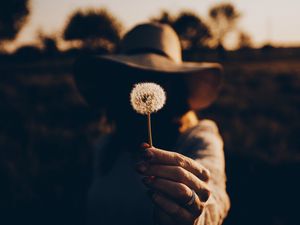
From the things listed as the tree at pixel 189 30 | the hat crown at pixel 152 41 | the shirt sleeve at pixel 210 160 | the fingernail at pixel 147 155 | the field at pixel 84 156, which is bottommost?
the field at pixel 84 156

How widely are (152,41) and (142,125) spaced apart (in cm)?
98

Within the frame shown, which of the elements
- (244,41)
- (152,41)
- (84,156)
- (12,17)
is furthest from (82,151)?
(244,41)

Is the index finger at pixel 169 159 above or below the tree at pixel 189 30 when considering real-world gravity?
below

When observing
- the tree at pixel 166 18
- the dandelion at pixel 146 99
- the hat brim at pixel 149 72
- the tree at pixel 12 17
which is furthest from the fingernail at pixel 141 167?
the tree at pixel 166 18

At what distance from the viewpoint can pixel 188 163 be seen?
138 cm

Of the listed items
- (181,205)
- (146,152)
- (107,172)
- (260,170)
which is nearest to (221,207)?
(181,205)

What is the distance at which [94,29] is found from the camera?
159 ft

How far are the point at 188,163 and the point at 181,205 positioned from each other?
20 cm

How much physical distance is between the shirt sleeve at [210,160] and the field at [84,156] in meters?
2.79

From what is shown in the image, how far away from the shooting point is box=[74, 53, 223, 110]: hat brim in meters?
2.51

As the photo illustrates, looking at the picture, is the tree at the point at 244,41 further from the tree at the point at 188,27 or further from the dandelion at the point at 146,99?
the dandelion at the point at 146,99

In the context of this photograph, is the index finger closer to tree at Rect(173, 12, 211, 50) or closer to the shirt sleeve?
the shirt sleeve

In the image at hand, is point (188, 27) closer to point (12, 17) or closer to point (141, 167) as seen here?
point (12, 17)

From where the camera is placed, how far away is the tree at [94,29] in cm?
4803
